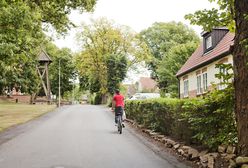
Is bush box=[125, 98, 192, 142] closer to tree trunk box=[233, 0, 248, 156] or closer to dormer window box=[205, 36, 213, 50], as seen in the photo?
tree trunk box=[233, 0, 248, 156]

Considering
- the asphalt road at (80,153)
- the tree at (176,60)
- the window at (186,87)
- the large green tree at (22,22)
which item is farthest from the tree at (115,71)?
the asphalt road at (80,153)

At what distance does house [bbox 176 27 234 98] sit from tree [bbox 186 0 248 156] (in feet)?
55.5

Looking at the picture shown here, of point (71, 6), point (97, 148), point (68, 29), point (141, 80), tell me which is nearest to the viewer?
point (97, 148)

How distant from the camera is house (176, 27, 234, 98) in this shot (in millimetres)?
26819

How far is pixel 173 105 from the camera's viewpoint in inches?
504

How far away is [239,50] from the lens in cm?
821

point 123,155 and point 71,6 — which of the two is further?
point 71,6

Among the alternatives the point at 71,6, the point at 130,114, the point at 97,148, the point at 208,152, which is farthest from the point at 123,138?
the point at 71,6

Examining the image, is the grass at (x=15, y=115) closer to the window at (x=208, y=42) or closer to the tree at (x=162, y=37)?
the window at (x=208, y=42)

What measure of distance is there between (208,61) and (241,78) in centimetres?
2094

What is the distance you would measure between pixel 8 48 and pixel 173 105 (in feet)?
27.2

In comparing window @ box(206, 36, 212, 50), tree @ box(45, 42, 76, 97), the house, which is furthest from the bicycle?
tree @ box(45, 42, 76, 97)

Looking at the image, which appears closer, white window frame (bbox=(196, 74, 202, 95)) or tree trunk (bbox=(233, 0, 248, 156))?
tree trunk (bbox=(233, 0, 248, 156))

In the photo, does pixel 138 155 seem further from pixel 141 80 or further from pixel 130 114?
pixel 141 80
